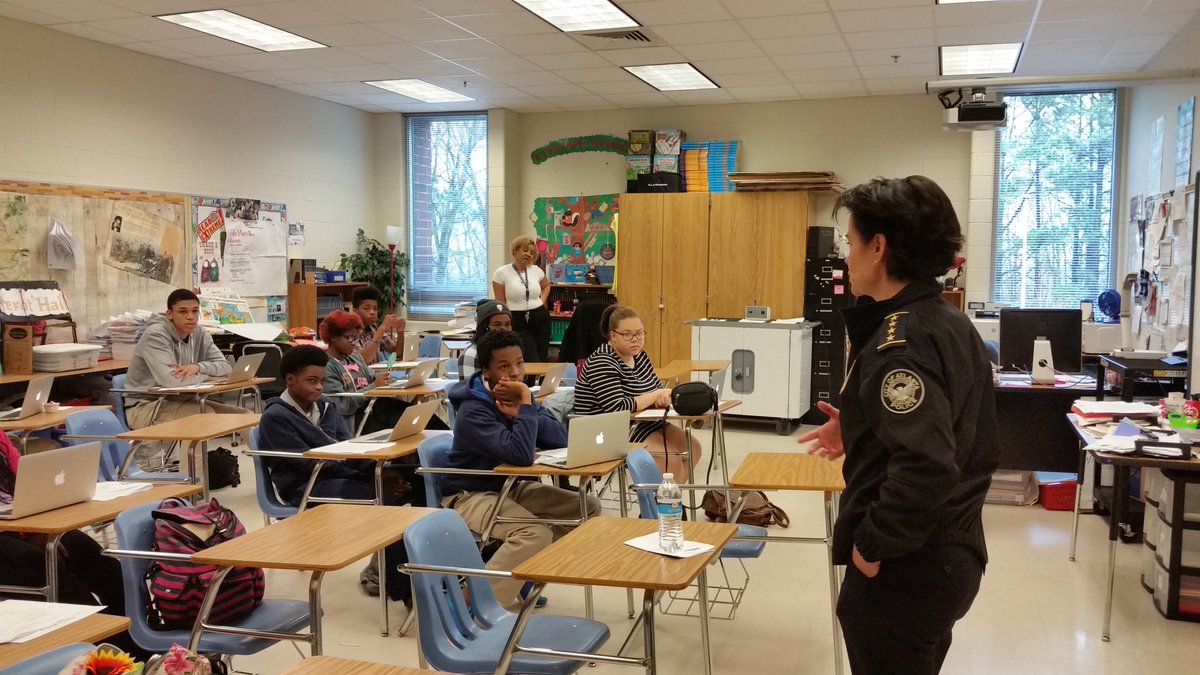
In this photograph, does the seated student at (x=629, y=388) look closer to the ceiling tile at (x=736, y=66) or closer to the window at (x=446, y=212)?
the ceiling tile at (x=736, y=66)

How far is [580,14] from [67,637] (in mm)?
5731

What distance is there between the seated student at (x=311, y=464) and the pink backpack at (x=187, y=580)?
4.15 feet

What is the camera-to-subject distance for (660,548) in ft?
8.48

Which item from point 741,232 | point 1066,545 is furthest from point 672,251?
point 1066,545

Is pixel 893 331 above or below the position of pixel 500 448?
above

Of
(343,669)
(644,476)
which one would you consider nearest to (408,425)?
(644,476)

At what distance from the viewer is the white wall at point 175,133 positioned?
23.6 feet

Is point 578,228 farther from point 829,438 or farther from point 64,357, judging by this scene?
point 829,438

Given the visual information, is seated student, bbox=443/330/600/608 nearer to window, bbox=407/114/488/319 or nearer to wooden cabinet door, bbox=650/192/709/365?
wooden cabinet door, bbox=650/192/709/365

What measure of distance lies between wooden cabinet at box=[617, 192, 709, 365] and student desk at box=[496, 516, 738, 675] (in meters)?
7.09

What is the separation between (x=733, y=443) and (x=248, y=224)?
5.15 m

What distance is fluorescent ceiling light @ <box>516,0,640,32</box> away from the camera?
6.57 metres

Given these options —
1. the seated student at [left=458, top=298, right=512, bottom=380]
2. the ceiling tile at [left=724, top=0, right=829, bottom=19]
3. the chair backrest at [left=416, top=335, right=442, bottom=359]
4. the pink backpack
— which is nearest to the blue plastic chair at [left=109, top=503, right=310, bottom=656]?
the pink backpack

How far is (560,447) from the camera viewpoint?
4.48m
